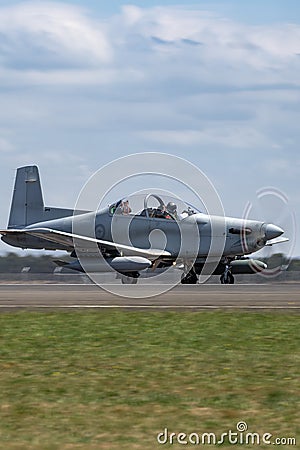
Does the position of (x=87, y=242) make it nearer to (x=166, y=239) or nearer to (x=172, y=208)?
(x=166, y=239)

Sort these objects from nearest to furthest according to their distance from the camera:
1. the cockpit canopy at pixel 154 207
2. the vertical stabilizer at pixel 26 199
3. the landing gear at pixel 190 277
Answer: the cockpit canopy at pixel 154 207, the landing gear at pixel 190 277, the vertical stabilizer at pixel 26 199

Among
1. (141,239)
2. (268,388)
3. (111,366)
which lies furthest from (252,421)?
(141,239)

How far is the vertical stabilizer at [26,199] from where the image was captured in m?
45.9

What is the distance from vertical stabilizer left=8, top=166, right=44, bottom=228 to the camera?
151ft

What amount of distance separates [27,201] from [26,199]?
107mm

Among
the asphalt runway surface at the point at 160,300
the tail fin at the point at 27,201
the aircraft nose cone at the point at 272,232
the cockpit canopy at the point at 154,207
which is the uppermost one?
the tail fin at the point at 27,201

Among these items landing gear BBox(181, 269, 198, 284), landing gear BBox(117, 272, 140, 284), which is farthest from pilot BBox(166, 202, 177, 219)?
landing gear BBox(117, 272, 140, 284)

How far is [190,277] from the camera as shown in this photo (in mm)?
39062

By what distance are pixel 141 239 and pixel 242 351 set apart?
2437 cm

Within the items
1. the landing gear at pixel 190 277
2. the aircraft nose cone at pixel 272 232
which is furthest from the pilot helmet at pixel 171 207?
the aircraft nose cone at pixel 272 232

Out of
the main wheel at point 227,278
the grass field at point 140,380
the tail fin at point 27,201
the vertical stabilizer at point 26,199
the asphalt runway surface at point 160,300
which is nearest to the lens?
the grass field at point 140,380

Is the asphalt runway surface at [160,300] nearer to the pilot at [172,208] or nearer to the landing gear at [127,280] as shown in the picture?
the landing gear at [127,280]

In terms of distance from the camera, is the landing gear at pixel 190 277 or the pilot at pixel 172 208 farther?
the landing gear at pixel 190 277

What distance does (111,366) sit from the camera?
1355 cm
